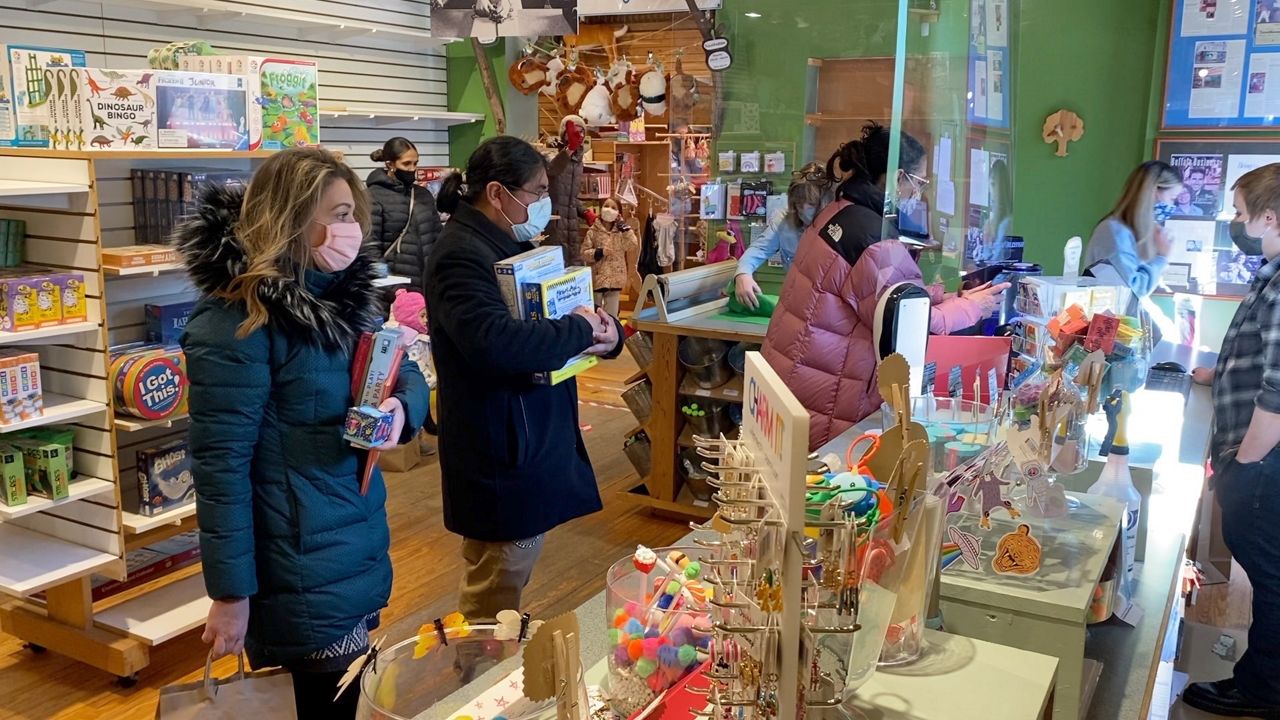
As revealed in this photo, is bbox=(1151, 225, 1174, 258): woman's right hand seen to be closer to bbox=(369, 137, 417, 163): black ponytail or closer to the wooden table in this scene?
the wooden table

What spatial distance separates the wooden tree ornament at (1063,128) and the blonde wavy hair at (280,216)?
4.19 metres

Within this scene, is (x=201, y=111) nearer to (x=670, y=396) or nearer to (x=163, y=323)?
(x=163, y=323)

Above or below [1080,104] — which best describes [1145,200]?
below

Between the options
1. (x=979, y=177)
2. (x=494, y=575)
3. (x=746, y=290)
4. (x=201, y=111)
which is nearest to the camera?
(x=494, y=575)

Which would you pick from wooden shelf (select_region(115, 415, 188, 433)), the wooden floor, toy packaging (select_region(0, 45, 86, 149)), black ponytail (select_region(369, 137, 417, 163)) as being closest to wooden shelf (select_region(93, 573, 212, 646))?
the wooden floor

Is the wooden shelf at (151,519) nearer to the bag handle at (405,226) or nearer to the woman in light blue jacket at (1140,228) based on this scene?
the bag handle at (405,226)

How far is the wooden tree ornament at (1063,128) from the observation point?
5055mm

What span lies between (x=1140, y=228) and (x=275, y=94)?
3.60 metres

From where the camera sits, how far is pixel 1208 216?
15.8 ft

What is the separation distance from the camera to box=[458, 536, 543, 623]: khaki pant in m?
2.59

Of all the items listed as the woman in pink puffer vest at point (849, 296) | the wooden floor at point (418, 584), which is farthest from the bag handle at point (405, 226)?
the woman in pink puffer vest at point (849, 296)

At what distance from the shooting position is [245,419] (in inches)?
74.7

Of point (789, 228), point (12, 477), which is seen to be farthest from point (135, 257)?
point (789, 228)

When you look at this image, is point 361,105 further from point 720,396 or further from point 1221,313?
point 1221,313
